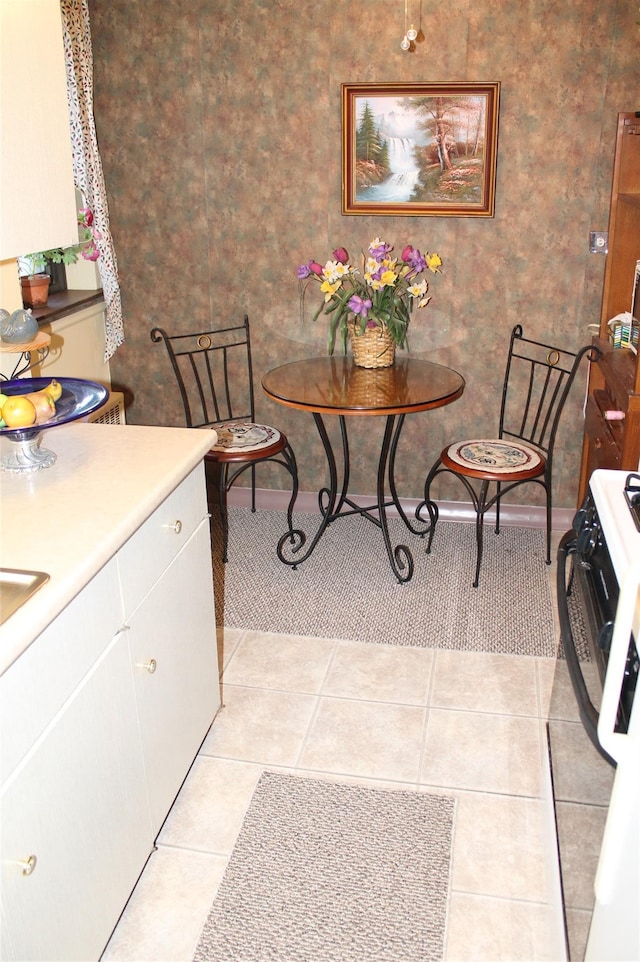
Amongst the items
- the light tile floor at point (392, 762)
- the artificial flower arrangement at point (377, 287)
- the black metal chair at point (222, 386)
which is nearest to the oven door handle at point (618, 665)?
the light tile floor at point (392, 762)

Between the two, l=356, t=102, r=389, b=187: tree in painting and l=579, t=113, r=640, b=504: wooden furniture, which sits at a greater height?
l=356, t=102, r=389, b=187: tree in painting

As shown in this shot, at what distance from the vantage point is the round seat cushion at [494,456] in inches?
127

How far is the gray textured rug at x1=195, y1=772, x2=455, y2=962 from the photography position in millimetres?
1803

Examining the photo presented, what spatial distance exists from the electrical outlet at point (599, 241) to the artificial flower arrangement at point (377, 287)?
63 centimetres

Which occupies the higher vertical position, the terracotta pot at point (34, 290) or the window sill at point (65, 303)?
the terracotta pot at point (34, 290)

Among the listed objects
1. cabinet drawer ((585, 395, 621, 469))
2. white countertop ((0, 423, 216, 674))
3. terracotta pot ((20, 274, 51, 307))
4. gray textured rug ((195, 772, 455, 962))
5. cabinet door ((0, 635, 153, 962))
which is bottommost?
gray textured rug ((195, 772, 455, 962))

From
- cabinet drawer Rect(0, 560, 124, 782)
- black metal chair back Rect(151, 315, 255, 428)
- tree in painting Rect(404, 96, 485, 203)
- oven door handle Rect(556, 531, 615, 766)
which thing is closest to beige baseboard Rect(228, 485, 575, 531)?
black metal chair back Rect(151, 315, 255, 428)

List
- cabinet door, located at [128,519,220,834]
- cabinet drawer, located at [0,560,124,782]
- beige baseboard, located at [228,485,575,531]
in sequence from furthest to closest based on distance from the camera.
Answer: beige baseboard, located at [228,485,575,531]
cabinet door, located at [128,519,220,834]
cabinet drawer, located at [0,560,124,782]

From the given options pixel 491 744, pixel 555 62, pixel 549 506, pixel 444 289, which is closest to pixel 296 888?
pixel 491 744

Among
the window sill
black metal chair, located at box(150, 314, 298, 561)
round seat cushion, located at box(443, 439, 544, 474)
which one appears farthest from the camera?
black metal chair, located at box(150, 314, 298, 561)

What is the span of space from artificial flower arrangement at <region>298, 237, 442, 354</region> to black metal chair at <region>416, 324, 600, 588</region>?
1.70 ft

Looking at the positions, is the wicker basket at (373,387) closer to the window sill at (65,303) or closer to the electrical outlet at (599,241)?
the electrical outlet at (599,241)

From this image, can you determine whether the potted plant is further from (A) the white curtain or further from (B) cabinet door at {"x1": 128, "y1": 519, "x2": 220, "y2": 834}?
(B) cabinet door at {"x1": 128, "y1": 519, "x2": 220, "y2": 834}

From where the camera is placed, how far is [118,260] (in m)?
3.83
